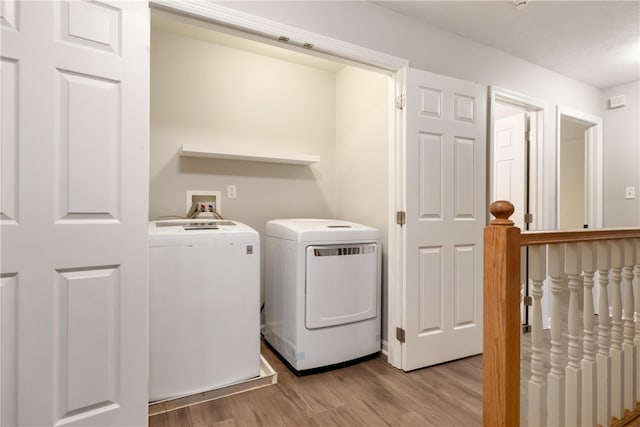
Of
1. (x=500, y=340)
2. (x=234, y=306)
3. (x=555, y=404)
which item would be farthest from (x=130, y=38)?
(x=555, y=404)

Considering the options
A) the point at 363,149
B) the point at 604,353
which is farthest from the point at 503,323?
the point at 363,149

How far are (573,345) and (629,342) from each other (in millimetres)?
497

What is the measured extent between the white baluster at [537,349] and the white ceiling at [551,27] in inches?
69.7

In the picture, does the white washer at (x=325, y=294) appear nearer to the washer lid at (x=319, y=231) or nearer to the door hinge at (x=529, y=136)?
the washer lid at (x=319, y=231)

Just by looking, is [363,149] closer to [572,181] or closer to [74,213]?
[74,213]

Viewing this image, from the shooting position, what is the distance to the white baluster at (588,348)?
1.33 m

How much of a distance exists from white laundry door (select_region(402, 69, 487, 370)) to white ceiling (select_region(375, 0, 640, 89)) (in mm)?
403

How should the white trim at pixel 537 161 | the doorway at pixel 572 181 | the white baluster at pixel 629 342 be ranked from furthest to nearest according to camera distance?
1. the doorway at pixel 572 181
2. the white trim at pixel 537 161
3. the white baluster at pixel 629 342

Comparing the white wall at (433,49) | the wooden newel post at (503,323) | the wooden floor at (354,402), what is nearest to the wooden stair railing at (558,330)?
the wooden newel post at (503,323)

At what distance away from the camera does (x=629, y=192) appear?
10.8ft

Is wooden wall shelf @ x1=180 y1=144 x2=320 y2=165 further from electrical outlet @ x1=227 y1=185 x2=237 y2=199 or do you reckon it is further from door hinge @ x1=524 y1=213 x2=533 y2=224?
door hinge @ x1=524 y1=213 x2=533 y2=224

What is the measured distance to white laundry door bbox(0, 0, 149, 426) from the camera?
1.17 meters

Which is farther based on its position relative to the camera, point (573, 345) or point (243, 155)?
point (243, 155)

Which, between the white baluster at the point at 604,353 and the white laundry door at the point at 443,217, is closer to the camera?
the white baluster at the point at 604,353
